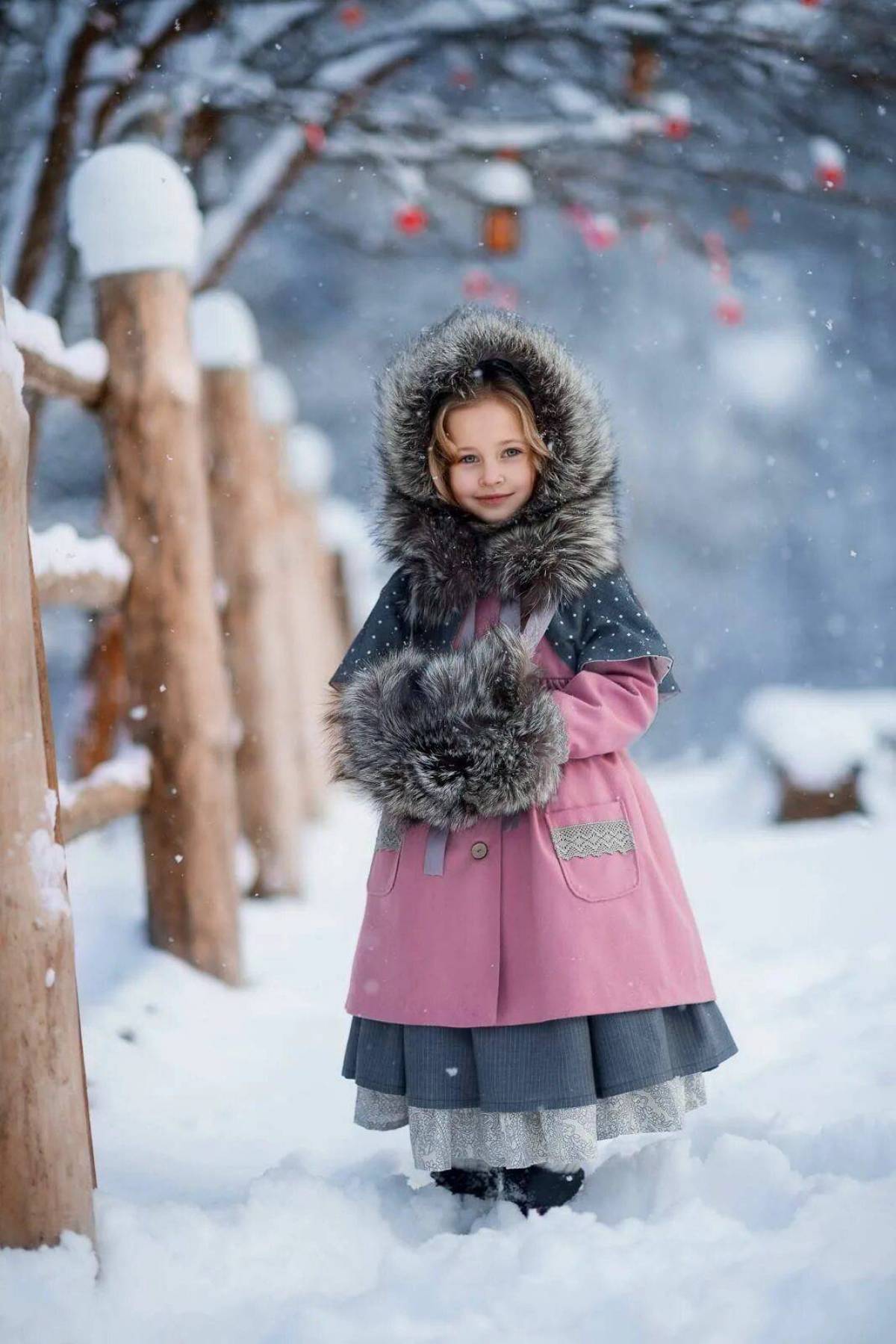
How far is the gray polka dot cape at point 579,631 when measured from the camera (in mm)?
2395

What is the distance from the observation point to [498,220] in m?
6.18

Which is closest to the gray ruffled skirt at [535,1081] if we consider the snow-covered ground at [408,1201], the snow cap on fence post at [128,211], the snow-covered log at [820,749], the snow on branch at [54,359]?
the snow-covered ground at [408,1201]

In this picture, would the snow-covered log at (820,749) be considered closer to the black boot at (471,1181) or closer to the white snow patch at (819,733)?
the white snow patch at (819,733)

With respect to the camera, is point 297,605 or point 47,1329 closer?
point 47,1329

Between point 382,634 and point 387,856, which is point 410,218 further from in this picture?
point 387,856

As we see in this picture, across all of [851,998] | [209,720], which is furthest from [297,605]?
[851,998]

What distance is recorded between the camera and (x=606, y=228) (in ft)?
21.9

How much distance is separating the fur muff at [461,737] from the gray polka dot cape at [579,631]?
13 centimetres

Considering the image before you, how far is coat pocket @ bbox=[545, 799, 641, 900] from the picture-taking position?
7.55ft

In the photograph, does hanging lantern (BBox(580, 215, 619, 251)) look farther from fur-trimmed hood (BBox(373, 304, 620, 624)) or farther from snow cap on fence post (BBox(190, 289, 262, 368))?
fur-trimmed hood (BBox(373, 304, 620, 624))

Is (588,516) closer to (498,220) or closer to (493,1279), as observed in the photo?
(493,1279)

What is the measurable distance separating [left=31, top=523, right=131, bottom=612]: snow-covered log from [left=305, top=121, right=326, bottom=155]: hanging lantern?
225cm

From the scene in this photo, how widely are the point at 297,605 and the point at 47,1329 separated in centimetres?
690

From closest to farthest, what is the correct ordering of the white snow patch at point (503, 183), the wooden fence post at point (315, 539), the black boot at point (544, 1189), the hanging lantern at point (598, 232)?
the black boot at point (544, 1189) → the white snow patch at point (503, 183) → the hanging lantern at point (598, 232) → the wooden fence post at point (315, 539)
